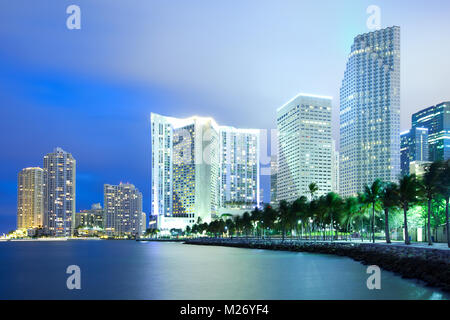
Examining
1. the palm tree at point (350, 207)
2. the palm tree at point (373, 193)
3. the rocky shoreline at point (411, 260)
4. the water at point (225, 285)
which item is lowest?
the water at point (225, 285)

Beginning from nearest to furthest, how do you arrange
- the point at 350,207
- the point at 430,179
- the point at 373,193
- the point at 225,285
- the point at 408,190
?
1. the point at 225,285
2. the point at 430,179
3. the point at 408,190
4. the point at 373,193
5. the point at 350,207

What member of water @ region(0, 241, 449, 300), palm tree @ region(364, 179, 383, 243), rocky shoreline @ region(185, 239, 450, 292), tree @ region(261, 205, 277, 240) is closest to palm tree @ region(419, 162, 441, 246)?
rocky shoreline @ region(185, 239, 450, 292)

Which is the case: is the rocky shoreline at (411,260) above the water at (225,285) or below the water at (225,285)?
above

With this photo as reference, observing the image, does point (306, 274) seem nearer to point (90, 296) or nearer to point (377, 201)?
point (90, 296)

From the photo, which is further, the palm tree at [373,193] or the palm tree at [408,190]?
the palm tree at [373,193]

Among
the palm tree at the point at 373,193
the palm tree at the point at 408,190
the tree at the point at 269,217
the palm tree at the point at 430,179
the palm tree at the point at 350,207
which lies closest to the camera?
the palm tree at the point at 430,179

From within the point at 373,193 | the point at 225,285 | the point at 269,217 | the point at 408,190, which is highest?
the point at 408,190

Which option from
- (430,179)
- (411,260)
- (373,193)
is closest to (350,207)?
(373,193)

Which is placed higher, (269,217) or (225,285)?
(269,217)

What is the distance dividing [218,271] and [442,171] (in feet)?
108

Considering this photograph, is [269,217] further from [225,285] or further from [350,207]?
[225,285]


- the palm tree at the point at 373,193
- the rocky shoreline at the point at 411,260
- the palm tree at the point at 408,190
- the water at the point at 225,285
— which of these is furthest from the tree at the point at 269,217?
the water at the point at 225,285

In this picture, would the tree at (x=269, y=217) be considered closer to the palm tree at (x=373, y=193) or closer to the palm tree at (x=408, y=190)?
the palm tree at (x=373, y=193)
